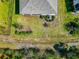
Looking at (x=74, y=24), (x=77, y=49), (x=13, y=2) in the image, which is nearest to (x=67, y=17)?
(x=74, y=24)

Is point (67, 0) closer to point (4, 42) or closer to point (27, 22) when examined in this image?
point (27, 22)

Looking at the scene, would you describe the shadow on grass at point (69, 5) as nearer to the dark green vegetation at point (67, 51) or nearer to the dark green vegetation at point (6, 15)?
the dark green vegetation at point (67, 51)

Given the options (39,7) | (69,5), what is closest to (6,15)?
(39,7)

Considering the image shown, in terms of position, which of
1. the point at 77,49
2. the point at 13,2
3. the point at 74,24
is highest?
the point at 13,2

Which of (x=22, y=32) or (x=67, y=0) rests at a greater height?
(x=67, y=0)

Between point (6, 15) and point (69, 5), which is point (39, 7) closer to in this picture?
point (69, 5)

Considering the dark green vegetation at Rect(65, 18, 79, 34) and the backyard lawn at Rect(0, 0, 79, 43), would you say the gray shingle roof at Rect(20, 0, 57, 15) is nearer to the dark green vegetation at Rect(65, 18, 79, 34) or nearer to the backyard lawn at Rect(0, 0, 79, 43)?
the backyard lawn at Rect(0, 0, 79, 43)

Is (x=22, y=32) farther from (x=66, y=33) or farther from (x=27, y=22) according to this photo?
(x=66, y=33)
